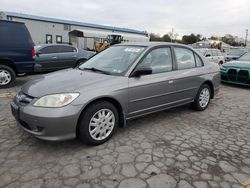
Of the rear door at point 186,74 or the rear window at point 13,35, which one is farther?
the rear window at point 13,35

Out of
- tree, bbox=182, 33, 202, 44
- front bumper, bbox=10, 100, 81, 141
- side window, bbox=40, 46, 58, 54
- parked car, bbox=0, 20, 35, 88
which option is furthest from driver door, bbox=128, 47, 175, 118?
tree, bbox=182, 33, 202, 44

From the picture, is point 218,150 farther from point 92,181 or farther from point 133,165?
point 92,181

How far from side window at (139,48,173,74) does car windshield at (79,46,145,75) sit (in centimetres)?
19

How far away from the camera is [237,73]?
8703 mm

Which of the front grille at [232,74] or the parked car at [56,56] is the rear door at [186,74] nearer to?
the front grille at [232,74]

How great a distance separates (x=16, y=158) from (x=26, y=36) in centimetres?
540

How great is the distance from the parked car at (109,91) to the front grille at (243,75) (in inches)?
148

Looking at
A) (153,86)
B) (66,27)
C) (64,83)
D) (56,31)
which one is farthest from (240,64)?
(66,27)

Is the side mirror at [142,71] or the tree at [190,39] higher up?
the tree at [190,39]

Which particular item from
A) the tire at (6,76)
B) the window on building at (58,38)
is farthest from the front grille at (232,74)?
the window on building at (58,38)

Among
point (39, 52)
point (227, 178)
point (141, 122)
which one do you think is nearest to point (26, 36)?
point (39, 52)

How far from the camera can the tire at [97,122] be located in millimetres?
3418

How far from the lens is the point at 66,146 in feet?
11.8

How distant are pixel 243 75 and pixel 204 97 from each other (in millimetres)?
3843
